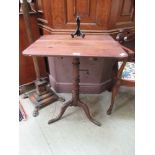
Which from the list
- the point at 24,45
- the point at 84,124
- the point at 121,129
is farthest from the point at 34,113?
the point at 121,129

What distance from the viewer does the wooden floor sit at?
1451 millimetres

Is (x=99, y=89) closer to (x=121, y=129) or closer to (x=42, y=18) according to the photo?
(x=121, y=129)

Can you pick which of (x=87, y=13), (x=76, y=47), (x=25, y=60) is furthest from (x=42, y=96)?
(x=87, y=13)

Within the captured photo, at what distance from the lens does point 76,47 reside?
1.33 metres

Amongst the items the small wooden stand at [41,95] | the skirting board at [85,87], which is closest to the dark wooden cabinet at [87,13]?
the small wooden stand at [41,95]

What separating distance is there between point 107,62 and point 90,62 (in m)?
0.23

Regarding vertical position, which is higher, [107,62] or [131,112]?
[107,62]

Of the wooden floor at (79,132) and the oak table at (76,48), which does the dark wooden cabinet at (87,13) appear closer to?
the oak table at (76,48)

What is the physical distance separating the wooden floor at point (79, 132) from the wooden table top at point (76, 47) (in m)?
0.85

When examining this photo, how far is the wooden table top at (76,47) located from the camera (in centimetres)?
Result: 121

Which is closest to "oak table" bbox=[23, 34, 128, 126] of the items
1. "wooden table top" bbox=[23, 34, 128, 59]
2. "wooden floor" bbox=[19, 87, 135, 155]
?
"wooden table top" bbox=[23, 34, 128, 59]

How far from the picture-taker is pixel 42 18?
1900 mm
